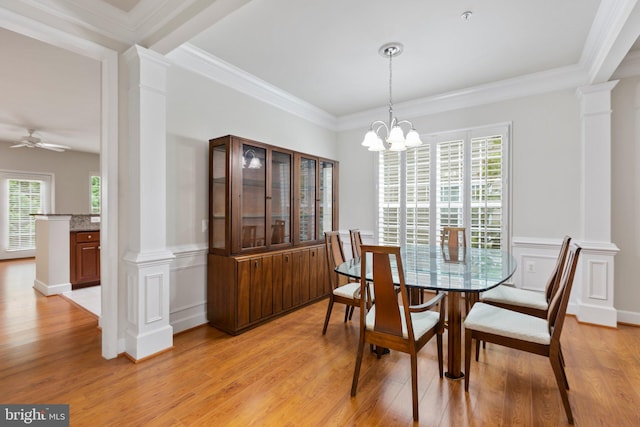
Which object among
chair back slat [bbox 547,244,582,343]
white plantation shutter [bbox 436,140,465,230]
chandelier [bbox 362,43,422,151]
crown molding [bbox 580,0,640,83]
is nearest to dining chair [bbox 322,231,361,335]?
chandelier [bbox 362,43,422,151]

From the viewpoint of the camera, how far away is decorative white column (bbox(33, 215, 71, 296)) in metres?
4.24

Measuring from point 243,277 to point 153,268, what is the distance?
79cm

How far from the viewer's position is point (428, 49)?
2.96m

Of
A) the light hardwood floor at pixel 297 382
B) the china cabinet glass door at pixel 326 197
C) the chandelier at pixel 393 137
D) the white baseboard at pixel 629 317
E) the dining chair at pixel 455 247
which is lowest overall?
the light hardwood floor at pixel 297 382

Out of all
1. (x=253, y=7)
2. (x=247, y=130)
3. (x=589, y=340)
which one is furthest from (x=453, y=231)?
(x=253, y=7)

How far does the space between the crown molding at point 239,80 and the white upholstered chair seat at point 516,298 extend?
3.28 meters

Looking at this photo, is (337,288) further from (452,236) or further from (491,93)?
(491,93)

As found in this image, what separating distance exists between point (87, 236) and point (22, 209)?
4626mm

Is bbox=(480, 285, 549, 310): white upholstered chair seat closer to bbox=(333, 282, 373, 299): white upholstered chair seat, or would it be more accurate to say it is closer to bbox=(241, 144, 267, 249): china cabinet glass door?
bbox=(333, 282, 373, 299): white upholstered chair seat

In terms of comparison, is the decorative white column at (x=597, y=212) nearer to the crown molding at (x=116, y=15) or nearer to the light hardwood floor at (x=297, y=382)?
the light hardwood floor at (x=297, y=382)

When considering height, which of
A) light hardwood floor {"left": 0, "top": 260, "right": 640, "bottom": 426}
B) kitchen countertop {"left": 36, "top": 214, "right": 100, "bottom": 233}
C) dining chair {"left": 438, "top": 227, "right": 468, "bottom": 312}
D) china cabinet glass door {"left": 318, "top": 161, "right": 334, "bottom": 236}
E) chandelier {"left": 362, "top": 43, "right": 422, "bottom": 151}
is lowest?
light hardwood floor {"left": 0, "top": 260, "right": 640, "bottom": 426}

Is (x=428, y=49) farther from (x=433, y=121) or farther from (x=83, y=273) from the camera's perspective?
(x=83, y=273)

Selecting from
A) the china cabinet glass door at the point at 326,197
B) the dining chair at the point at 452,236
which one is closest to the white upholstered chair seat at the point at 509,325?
the dining chair at the point at 452,236

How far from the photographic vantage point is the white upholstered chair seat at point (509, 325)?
6.02ft
